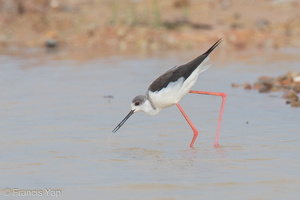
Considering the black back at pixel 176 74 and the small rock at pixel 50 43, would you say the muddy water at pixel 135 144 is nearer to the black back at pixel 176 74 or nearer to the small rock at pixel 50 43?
the black back at pixel 176 74

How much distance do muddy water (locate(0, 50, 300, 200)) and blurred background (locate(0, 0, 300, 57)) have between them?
4626 mm

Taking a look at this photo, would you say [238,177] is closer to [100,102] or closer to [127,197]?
[127,197]

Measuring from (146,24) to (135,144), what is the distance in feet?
34.9

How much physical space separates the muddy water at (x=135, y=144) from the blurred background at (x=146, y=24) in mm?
4626

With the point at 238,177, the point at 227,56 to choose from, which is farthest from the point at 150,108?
the point at 227,56

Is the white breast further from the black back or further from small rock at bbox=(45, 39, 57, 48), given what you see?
small rock at bbox=(45, 39, 57, 48)

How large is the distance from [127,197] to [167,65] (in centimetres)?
817

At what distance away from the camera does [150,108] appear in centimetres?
716

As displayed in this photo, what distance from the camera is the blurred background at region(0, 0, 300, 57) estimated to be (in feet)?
53.9

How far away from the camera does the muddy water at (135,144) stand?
5.27m

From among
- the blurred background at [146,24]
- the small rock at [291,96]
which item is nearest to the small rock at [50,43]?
the blurred background at [146,24]

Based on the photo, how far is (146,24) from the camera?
57.0ft

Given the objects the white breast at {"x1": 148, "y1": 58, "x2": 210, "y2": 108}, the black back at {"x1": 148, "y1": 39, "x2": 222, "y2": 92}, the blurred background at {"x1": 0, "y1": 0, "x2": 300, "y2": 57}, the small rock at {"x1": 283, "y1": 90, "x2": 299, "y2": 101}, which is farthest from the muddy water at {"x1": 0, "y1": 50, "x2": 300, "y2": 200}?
the blurred background at {"x1": 0, "y1": 0, "x2": 300, "y2": 57}

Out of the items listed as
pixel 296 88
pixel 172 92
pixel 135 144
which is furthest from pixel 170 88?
pixel 296 88
